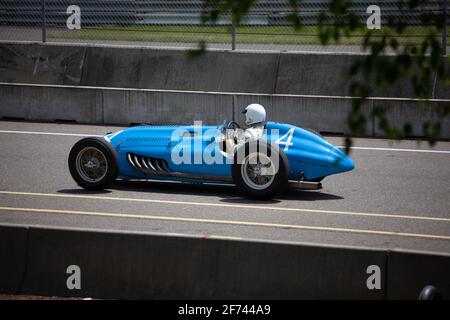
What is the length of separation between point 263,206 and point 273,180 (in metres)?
0.35

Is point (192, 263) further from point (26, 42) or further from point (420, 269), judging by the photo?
point (26, 42)

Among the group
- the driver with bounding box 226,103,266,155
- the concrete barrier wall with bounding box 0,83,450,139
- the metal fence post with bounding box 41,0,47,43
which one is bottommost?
the driver with bounding box 226,103,266,155

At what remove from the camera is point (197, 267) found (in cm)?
787

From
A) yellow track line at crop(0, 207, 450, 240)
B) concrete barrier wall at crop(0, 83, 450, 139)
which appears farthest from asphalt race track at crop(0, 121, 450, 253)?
concrete barrier wall at crop(0, 83, 450, 139)

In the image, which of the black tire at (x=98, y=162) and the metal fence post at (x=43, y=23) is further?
the metal fence post at (x=43, y=23)

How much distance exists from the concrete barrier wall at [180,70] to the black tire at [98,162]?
7.21m

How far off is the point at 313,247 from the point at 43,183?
20.3 feet

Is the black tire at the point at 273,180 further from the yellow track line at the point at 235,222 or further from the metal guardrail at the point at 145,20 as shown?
the metal guardrail at the point at 145,20

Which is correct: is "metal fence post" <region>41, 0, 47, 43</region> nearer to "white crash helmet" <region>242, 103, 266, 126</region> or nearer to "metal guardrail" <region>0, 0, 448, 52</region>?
"metal guardrail" <region>0, 0, 448, 52</region>

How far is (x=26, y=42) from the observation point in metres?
21.0

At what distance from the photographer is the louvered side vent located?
12.3 m

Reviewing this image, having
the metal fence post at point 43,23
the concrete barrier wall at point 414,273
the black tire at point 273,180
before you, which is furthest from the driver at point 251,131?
the metal fence post at point 43,23

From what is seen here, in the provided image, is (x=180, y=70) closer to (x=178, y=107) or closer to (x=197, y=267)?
(x=178, y=107)

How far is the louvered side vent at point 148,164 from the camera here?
12.3 metres
